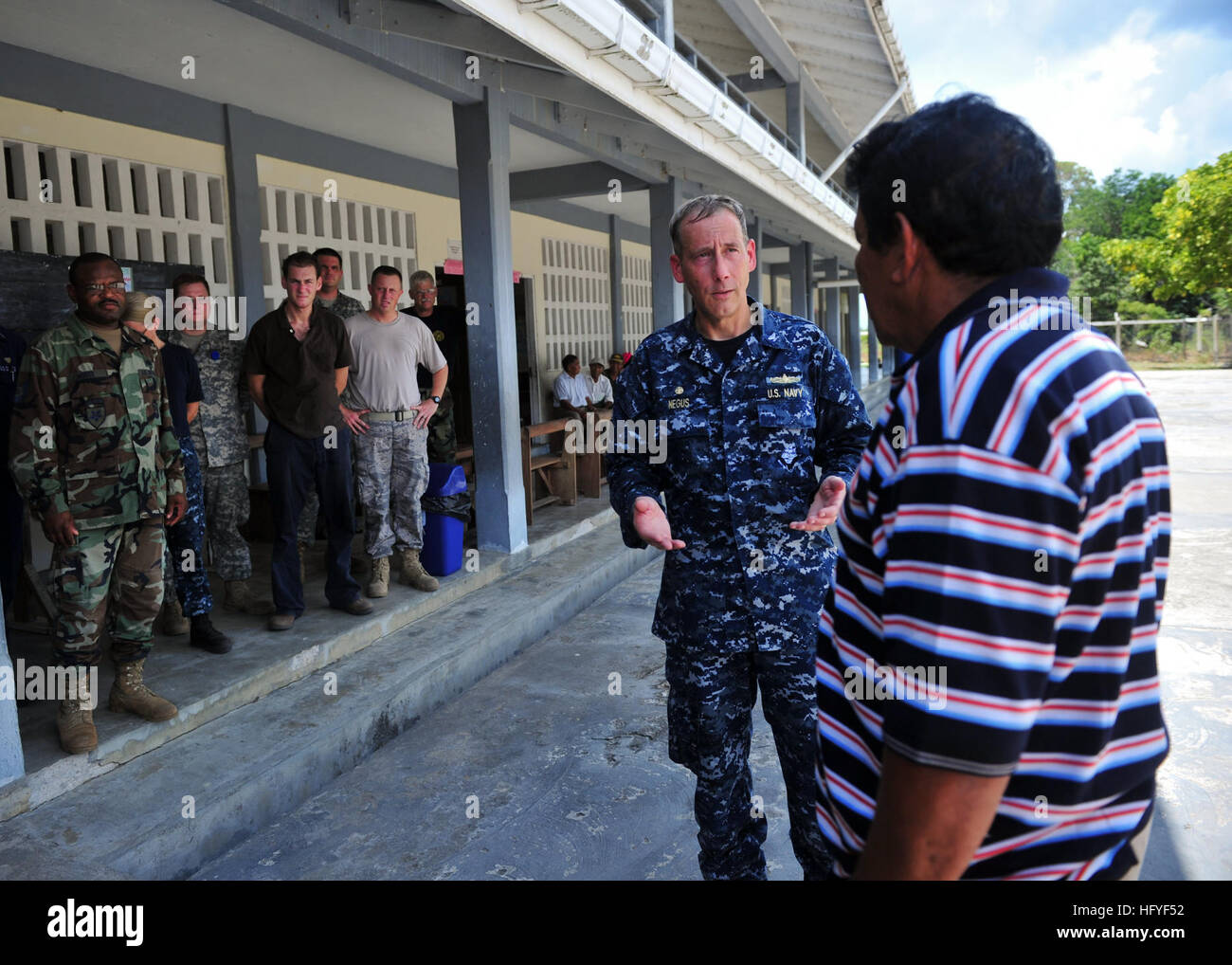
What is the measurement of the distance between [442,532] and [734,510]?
11.9ft

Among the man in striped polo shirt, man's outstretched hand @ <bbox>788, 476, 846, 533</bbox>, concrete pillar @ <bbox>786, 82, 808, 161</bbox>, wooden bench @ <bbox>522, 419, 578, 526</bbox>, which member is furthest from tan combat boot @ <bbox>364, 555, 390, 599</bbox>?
concrete pillar @ <bbox>786, 82, 808, 161</bbox>

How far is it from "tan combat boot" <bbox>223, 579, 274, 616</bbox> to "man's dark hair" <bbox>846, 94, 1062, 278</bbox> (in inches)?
179

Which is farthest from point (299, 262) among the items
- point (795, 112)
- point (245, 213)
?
point (795, 112)

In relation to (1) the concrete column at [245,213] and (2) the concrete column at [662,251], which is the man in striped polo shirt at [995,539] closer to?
(1) the concrete column at [245,213]

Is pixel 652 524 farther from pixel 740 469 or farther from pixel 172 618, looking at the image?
pixel 172 618

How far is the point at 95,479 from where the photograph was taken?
11.3ft

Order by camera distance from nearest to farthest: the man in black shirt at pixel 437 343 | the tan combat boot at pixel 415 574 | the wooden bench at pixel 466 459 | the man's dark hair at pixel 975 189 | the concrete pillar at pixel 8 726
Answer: the man's dark hair at pixel 975 189 < the concrete pillar at pixel 8 726 < the tan combat boot at pixel 415 574 < the man in black shirt at pixel 437 343 < the wooden bench at pixel 466 459

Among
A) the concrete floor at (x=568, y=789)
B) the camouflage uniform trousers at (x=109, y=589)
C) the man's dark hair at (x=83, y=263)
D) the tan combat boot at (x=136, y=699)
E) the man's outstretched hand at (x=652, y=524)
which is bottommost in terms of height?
the concrete floor at (x=568, y=789)

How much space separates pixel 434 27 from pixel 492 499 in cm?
297

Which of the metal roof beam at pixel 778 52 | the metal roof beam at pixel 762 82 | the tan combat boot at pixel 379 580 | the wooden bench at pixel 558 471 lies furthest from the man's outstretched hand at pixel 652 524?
the metal roof beam at pixel 762 82

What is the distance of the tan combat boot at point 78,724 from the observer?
3219 millimetres

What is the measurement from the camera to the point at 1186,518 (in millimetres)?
7789

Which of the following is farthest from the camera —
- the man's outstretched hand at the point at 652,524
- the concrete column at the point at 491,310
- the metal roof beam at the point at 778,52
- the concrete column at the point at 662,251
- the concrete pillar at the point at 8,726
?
the concrete column at the point at 662,251

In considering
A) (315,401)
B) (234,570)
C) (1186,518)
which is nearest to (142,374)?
(315,401)
